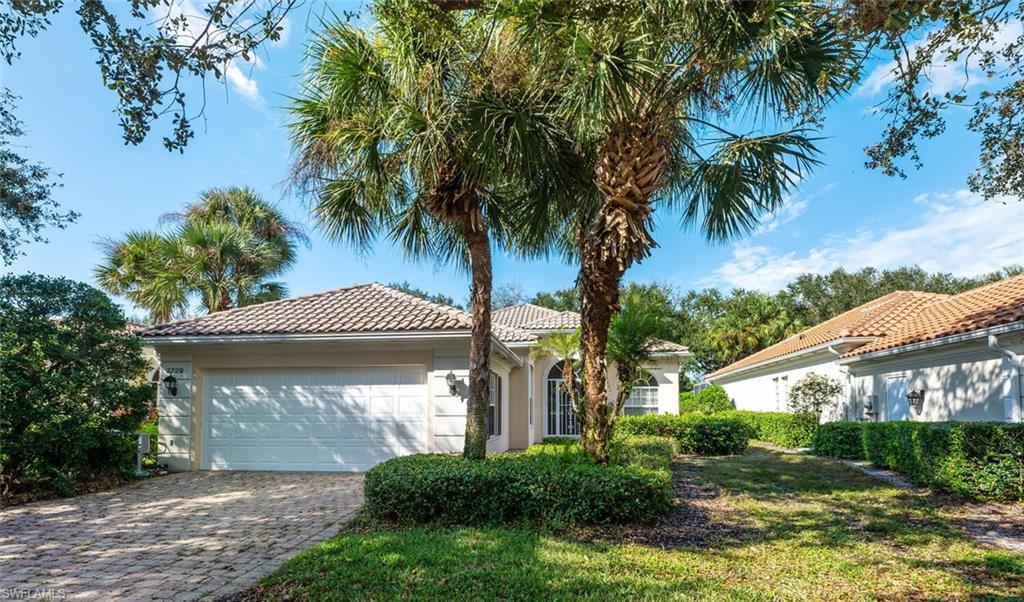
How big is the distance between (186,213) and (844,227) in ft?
94.6

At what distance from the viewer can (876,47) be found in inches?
234

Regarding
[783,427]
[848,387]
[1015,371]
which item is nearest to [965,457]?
[1015,371]

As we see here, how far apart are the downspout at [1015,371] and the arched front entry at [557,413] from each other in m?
11.9

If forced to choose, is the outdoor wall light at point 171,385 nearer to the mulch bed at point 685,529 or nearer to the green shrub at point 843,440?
the mulch bed at point 685,529

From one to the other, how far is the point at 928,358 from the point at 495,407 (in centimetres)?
1060

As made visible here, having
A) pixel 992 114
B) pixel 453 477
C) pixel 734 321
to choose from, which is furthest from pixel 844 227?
pixel 453 477

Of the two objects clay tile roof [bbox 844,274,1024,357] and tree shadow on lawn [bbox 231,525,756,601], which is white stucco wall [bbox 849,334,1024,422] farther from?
tree shadow on lawn [bbox 231,525,756,601]

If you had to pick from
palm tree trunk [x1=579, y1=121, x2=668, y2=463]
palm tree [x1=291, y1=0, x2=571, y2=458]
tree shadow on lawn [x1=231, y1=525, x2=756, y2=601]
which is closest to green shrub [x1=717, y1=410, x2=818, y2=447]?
palm tree trunk [x1=579, y1=121, x2=668, y2=463]

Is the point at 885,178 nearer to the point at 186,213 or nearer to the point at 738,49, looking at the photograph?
the point at 738,49

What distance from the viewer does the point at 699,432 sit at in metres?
16.0

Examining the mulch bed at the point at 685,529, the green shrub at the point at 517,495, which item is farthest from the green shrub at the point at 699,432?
the green shrub at the point at 517,495

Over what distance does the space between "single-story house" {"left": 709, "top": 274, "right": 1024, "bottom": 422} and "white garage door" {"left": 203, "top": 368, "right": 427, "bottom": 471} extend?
37.1 feet

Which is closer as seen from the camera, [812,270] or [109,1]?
[109,1]

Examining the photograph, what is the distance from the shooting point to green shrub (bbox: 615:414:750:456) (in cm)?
1588
